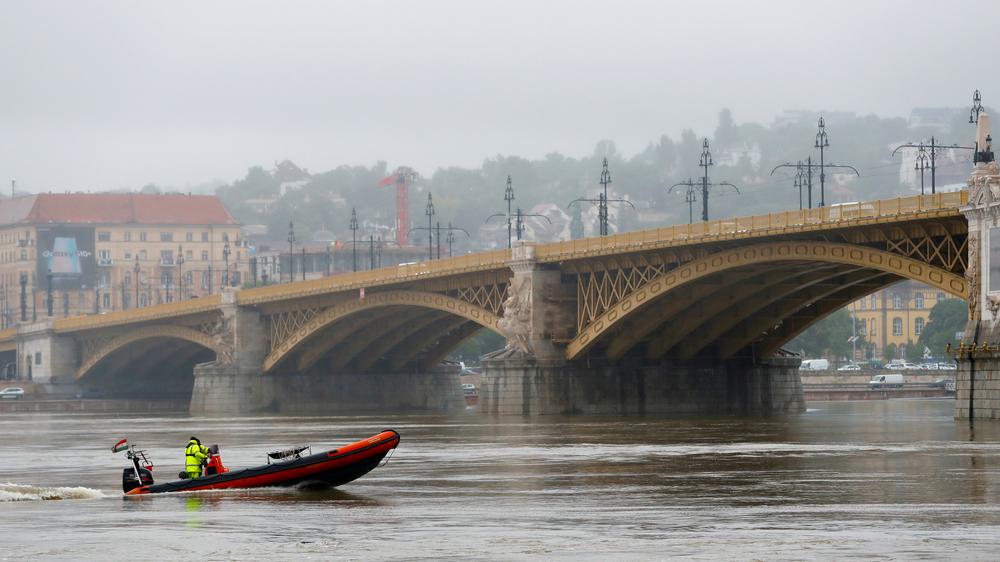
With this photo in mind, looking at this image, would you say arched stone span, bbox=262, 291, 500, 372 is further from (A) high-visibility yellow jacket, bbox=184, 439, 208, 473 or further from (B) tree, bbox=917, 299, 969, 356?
(B) tree, bbox=917, 299, 969, 356

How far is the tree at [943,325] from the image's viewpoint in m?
184

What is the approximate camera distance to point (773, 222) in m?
80.7

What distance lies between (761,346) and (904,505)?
6817 centimetres

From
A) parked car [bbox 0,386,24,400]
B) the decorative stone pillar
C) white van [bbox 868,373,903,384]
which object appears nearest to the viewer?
the decorative stone pillar

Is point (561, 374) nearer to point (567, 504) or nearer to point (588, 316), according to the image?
point (588, 316)

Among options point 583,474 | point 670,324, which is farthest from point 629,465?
point 670,324

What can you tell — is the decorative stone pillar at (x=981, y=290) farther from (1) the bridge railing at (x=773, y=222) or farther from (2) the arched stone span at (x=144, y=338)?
(2) the arched stone span at (x=144, y=338)

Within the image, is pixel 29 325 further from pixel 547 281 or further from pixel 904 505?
pixel 904 505

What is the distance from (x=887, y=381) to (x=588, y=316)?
60724 millimetres

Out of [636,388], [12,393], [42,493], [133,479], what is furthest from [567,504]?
[12,393]

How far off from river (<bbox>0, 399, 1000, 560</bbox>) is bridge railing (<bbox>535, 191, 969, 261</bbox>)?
342 inches

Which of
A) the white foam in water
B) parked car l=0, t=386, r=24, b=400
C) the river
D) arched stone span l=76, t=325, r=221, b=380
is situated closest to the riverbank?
arched stone span l=76, t=325, r=221, b=380

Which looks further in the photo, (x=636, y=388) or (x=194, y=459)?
(x=636, y=388)

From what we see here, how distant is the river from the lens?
32062mm
